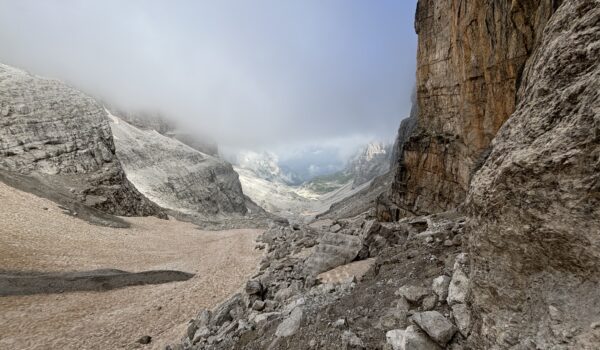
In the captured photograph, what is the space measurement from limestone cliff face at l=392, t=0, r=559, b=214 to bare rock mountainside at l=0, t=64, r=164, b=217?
39079mm

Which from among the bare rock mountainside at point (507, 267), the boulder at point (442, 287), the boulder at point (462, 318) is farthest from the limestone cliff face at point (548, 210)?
the boulder at point (442, 287)

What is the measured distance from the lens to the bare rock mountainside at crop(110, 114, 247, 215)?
231 ft

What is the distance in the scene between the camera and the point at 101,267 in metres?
20.4

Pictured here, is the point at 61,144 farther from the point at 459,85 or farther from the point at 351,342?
the point at 351,342

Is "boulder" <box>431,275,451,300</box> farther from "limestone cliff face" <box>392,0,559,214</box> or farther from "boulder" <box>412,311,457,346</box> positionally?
"limestone cliff face" <box>392,0,559,214</box>

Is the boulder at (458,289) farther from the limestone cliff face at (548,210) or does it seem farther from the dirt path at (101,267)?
the dirt path at (101,267)

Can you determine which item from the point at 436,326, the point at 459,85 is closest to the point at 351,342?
the point at 436,326

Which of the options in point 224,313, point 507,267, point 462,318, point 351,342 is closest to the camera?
point 507,267

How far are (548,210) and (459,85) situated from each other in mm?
25699

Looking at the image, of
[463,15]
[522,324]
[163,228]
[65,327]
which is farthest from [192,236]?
[522,324]

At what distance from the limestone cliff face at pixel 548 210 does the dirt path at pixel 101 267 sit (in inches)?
476

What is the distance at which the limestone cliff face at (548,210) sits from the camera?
3520 millimetres

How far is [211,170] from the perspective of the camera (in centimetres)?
9650

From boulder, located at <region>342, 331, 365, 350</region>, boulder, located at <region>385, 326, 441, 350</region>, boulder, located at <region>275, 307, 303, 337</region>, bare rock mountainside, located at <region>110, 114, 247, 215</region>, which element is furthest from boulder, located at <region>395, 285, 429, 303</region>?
bare rock mountainside, located at <region>110, 114, 247, 215</region>
